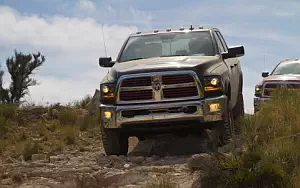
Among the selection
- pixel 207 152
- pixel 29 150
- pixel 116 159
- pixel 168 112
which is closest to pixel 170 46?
pixel 168 112

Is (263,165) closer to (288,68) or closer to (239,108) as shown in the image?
(239,108)

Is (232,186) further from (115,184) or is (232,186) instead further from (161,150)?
(161,150)

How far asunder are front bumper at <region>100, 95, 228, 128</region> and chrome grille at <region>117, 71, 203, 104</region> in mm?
95

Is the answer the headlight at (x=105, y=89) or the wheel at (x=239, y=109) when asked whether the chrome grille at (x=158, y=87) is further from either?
the wheel at (x=239, y=109)

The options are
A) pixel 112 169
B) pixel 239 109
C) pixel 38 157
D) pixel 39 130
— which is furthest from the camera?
pixel 39 130

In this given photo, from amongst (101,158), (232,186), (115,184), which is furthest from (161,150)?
(232,186)

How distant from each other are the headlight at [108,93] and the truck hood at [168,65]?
0.39ft

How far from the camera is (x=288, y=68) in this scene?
15164mm

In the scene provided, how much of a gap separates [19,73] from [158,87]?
22674 mm

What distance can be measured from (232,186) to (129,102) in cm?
332

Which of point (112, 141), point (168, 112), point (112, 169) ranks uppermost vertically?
point (168, 112)

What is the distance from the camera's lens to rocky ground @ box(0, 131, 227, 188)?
7.31 meters

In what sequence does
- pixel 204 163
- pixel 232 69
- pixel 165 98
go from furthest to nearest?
pixel 232 69 → pixel 165 98 → pixel 204 163

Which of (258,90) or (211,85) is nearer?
(211,85)
